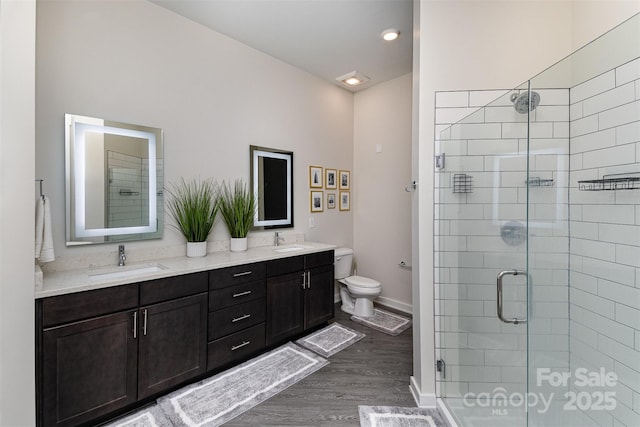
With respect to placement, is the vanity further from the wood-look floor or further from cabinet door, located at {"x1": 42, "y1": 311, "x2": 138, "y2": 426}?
the wood-look floor

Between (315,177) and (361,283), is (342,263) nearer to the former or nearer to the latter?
(361,283)

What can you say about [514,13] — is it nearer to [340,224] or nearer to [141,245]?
[340,224]

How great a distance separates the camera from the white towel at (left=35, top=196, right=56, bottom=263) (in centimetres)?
157

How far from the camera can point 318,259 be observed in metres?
2.89

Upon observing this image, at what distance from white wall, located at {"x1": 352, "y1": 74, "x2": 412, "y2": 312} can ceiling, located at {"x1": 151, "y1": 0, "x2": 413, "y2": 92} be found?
49cm

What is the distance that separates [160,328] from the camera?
1809 mm

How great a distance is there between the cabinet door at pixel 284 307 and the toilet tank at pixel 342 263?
2.74ft

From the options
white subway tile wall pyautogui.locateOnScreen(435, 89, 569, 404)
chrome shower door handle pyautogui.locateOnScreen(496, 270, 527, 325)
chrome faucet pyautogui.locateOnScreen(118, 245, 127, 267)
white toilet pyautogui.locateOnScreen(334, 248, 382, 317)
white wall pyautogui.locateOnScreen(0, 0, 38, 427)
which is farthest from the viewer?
white toilet pyautogui.locateOnScreen(334, 248, 382, 317)

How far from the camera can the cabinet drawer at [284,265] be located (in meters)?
2.46

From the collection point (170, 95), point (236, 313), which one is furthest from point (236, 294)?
point (170, 95)

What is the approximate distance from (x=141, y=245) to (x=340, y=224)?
2362 mm

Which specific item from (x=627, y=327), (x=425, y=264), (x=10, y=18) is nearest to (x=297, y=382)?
(x=425, y=264)

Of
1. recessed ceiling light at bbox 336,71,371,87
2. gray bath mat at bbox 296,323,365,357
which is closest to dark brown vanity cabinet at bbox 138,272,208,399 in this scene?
gray bath mat at bbox 296,323,365,357

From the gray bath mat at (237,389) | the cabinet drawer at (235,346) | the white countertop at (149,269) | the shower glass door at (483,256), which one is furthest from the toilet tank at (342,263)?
the shower glass door at (483,256)
